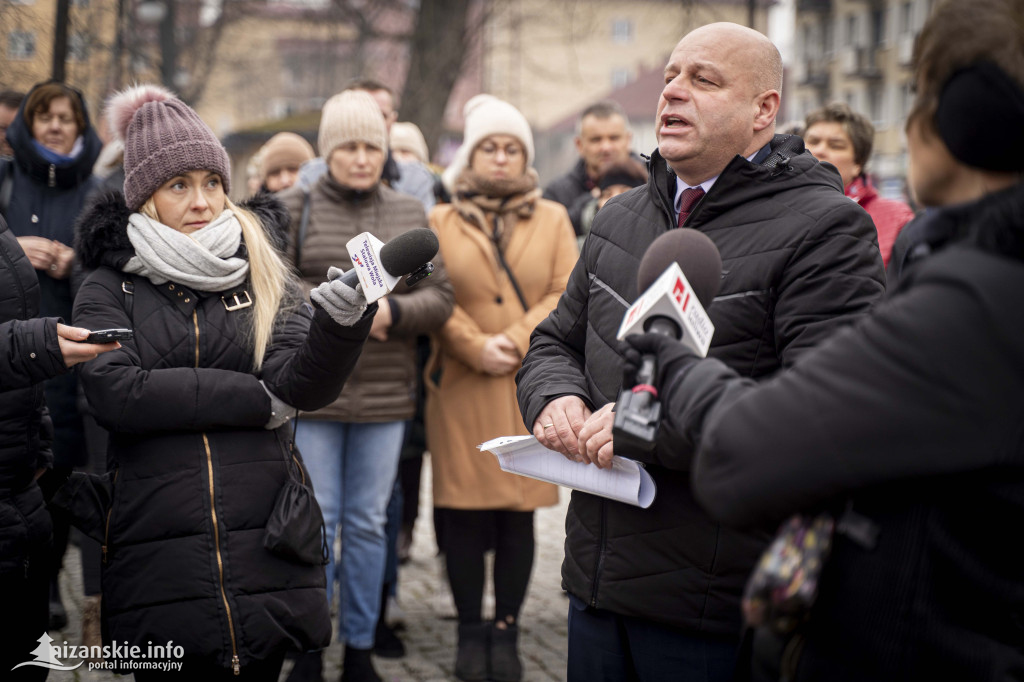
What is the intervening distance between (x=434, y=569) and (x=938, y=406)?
5.46 m

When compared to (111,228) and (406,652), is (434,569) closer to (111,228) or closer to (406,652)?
(406,652)

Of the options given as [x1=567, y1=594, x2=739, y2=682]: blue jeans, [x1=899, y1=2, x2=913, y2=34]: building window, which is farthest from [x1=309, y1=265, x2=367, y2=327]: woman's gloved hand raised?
[x1=899, y1=2, x2=913, y2=34]: building window

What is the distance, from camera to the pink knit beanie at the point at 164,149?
141 inches

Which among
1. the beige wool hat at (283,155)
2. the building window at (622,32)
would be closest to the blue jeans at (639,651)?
the beige wool hat at (283,155)

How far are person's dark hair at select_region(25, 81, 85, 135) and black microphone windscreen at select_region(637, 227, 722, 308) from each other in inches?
171

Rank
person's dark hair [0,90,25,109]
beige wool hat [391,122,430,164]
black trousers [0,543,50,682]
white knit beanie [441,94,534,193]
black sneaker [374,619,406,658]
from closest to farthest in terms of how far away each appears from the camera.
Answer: black trousers [0,543,50,682] → black sneaker [374,619,406,658] → white knit beanie [441,94,534,193] → person's dark hair [0,90,25,109] → beige wool hat [391,122,430,164]

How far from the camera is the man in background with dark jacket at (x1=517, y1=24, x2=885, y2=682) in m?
2.69

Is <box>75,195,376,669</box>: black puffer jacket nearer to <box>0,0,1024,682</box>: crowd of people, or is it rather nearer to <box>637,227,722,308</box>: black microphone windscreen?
<box>0,0,1024,682</box>: crowd of people

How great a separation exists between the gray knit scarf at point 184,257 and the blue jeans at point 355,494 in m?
1.53

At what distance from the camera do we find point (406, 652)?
5.31 meters

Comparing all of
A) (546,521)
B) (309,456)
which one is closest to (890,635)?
(309,456)

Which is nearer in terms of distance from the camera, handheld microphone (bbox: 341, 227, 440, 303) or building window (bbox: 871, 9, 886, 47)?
handheld microphone (bbox: 341, 227, 440, 303)

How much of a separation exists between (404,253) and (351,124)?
2.45 meters

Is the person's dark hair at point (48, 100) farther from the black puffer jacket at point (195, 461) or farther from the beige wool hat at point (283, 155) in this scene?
the black puffer jacket at point (195, 461)
